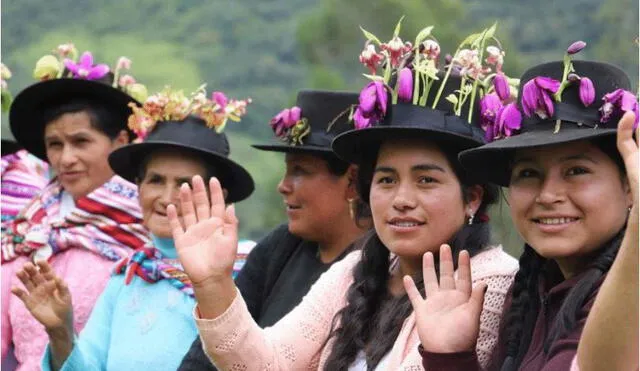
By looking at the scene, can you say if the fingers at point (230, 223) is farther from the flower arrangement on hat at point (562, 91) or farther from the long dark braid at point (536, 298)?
the flower arrangement on hat at point (562, 91)

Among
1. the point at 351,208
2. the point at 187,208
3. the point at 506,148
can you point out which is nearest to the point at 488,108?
Answer: the point at 506,148

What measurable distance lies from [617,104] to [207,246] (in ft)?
4.90

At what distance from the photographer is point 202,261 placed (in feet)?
18.0

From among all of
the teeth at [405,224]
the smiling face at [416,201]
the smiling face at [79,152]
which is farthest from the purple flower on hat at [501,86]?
the smiling face at [79,152]

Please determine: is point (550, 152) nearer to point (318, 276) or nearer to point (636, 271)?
point (636, 271)

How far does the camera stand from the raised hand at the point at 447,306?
4.86 m

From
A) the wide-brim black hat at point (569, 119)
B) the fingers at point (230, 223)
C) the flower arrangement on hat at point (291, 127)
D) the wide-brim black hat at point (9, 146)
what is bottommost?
the fingers at point (230, 223)

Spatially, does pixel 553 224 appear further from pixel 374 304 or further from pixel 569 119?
pixel 374 304

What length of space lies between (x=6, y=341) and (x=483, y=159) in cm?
321

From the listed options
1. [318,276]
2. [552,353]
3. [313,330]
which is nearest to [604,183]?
[552,353]

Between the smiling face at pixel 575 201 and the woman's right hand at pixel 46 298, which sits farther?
the woman's right hand at pixel 46 298

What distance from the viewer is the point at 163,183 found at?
701 cm

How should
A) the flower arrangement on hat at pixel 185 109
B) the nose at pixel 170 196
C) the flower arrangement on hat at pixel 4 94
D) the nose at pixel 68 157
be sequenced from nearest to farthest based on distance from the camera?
the nose at pixel 170 196, the flower arrangement on hat at pixel 185 109, the nose at pixel 68 157, the flower arrangement on hat at pixel 4 94

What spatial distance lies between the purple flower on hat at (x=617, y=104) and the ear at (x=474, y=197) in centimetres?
89
